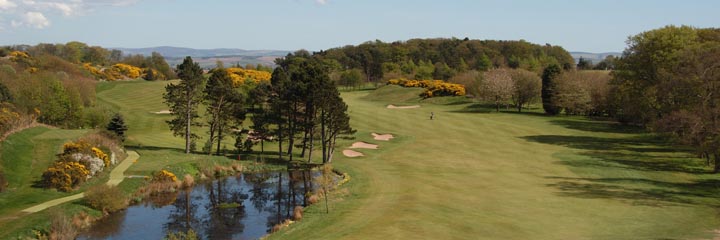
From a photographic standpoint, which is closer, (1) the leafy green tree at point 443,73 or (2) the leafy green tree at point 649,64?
(2) the leafy green tree at point 649,64

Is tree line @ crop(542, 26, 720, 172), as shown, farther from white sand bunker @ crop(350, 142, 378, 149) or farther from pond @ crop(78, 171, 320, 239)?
pond @ crop(78, 171, 320, 239)

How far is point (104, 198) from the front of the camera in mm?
36094

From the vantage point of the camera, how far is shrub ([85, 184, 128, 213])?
35.8 meters

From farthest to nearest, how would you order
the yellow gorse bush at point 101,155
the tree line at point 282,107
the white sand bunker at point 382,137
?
the white sand bunker at point 382,137 → the tree line at point 282,107 → the yellow gorse bush at point 101,155

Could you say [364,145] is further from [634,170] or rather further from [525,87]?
[525,87]

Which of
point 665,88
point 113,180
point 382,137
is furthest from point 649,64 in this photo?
point 113,180

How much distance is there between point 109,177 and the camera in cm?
4266

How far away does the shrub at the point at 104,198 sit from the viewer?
35.8 meters

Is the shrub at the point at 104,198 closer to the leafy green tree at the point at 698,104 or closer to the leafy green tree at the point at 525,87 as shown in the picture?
the leafy green tree at the point at 698,104

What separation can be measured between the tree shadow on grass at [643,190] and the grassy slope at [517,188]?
0.07 m

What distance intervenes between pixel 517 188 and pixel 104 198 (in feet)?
89.6

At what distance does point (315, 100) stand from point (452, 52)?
151 metres

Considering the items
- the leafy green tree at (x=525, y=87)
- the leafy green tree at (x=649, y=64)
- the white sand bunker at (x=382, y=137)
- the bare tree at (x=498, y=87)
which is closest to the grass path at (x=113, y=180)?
the white sand bunker at (x=382, y=137)

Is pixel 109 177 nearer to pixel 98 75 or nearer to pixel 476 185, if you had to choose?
pixel 476 185
